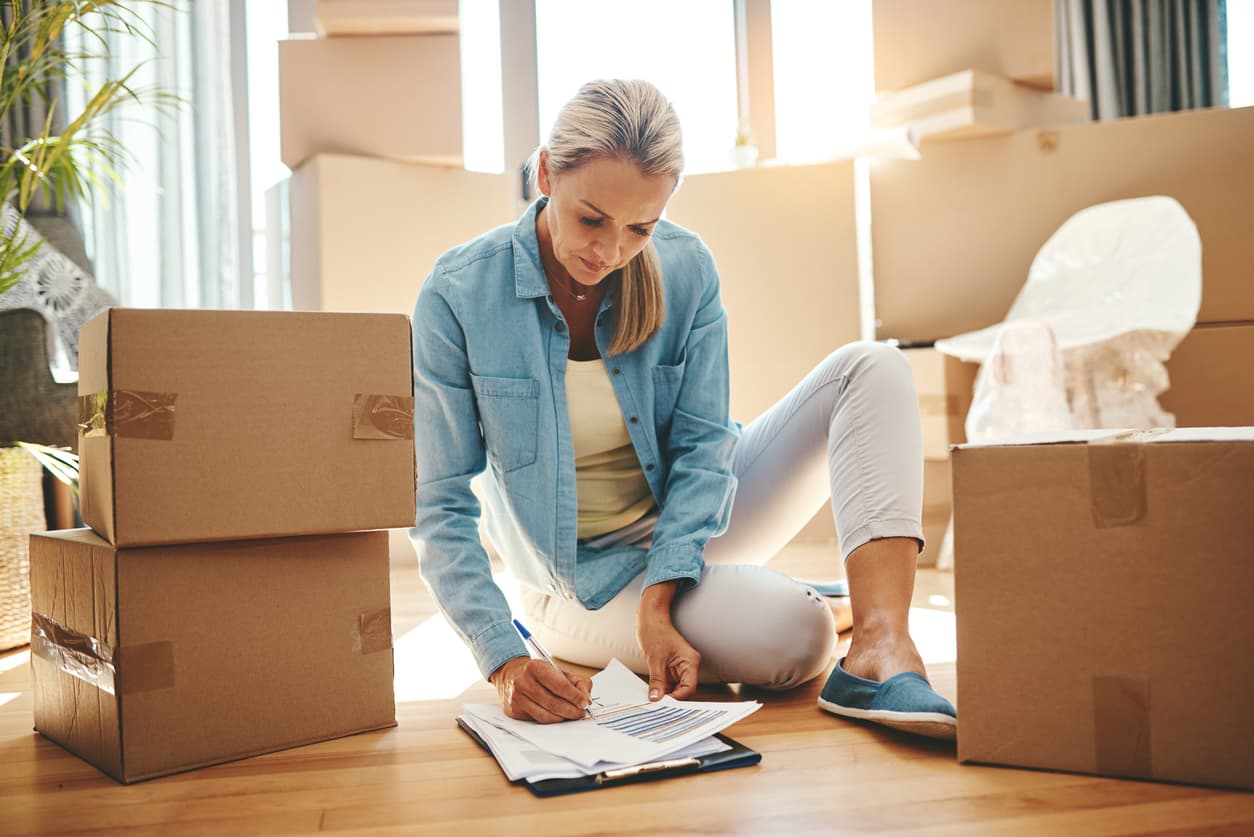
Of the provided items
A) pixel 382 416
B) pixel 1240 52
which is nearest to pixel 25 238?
pixel 382 416

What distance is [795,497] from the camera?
127cm

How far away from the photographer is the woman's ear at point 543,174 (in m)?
1.08

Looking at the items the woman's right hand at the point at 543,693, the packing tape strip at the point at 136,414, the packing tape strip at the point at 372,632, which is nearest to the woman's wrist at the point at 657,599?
the woman's right hand at the point at 543,693

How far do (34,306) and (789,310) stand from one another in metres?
1.58

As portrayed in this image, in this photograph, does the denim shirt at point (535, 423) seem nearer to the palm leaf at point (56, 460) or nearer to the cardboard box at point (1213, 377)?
the palm leaf at point (56, 460)

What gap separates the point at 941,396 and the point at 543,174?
1.39 metres

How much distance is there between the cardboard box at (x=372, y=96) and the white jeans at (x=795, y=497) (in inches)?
54.1

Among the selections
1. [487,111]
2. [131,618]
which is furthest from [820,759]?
[487,111]

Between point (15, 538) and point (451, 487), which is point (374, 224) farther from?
point (451, 487)

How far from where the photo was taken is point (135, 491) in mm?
853

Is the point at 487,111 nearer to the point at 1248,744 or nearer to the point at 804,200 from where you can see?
the point at 804,200

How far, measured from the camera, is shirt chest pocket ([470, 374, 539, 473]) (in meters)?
1.12

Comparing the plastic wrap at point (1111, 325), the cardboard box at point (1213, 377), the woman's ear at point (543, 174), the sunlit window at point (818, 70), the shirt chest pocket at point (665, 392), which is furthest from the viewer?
the sunlit window at point (818, 70)

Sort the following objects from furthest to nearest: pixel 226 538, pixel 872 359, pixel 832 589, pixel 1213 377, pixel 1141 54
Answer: pixel 1141 54, pixel 1213 377, pixel 832 589, pixel 872 359, pixel 226 538
